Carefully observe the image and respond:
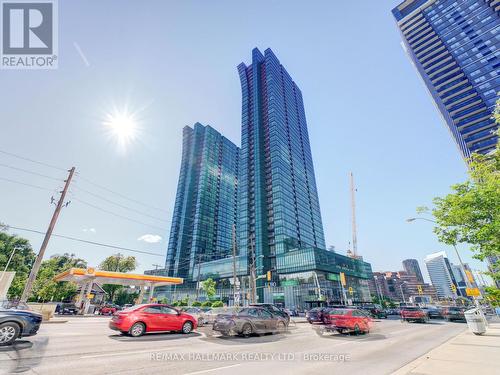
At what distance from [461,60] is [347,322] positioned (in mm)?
141942

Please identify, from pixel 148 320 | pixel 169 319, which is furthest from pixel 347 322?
pixel 148 320

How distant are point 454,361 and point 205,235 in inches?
4828

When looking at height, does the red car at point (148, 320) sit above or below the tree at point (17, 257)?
below

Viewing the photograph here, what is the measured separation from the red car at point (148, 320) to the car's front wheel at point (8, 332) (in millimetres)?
3536

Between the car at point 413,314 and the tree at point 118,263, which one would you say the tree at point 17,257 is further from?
the car at point 413,314

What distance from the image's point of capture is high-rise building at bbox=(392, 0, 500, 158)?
90488 mm

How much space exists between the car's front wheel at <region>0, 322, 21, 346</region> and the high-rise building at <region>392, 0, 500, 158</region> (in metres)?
120

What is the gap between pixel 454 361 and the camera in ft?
23.4

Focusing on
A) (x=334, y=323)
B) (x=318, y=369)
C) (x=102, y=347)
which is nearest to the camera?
(x=318, y=369)

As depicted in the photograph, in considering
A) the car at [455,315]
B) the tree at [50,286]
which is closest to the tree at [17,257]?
the tree at [50,286]

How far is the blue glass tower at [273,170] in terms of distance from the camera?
3858 inches

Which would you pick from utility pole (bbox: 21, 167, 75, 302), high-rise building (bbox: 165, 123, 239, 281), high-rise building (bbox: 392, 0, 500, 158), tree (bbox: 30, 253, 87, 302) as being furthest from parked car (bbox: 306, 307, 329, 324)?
high-rise building (bbox: 392, 0, 500, 158)

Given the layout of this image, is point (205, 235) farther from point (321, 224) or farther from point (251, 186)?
point (321, 224)

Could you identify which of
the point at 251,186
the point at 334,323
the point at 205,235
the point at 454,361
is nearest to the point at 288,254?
the point at 251,186
